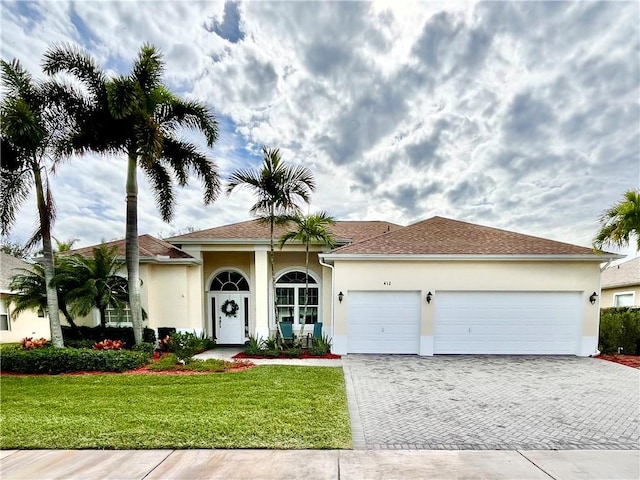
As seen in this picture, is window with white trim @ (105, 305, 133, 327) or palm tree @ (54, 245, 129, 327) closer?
palm tree @ (54, 245, 129, 327)

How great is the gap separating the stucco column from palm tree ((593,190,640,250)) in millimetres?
12133

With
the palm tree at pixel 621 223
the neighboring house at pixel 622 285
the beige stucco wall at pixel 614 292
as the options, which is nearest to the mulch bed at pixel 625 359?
the palm tree at pixel 621 223

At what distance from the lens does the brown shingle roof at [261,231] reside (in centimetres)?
1195

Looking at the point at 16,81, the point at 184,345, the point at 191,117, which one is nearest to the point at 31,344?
the point at 184,345

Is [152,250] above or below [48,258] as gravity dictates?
above

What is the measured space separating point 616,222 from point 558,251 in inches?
75.3

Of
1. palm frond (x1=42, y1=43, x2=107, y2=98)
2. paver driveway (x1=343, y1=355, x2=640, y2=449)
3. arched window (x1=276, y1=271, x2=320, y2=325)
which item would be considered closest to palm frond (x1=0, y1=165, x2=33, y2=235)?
palm frond (x1=42, y1=43, x2=107, y2=98)

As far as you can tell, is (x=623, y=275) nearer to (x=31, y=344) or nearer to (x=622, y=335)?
(x=622, y=335)

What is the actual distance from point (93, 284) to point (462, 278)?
1259 centimetres

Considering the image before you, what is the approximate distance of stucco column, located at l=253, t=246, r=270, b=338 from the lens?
1164 centimetres

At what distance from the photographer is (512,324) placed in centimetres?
1042

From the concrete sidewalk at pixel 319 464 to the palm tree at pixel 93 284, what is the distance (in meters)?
6.11

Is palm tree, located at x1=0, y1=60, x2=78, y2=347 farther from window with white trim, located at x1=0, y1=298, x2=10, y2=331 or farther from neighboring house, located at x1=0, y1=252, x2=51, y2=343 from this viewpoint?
window with white trim, located at x1=0, y1=298, x2=10, y2=331

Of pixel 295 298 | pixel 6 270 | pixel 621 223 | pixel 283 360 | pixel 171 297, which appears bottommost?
pixel 283 360
